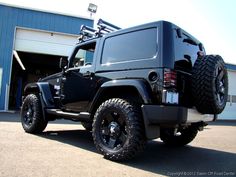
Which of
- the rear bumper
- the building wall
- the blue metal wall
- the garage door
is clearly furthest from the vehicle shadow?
the building wall

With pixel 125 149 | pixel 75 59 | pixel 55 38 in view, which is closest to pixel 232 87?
pixel 55 38

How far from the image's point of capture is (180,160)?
5051 mm

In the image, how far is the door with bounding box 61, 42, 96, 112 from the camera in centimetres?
561

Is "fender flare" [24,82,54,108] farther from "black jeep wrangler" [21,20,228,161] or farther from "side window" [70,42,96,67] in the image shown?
"black jeep wrangler" [21,20,228,161]

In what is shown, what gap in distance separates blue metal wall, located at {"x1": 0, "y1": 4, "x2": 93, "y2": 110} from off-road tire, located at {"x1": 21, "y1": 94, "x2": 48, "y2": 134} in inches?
352

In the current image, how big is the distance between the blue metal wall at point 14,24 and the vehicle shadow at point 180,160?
422 inches

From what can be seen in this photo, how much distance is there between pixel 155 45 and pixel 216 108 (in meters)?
1.36

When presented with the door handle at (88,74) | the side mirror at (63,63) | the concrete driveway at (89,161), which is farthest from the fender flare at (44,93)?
the door handle at (88,74)

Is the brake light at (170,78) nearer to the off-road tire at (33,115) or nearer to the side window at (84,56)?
the side window at (84,56)

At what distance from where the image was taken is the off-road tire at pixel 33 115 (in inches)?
266

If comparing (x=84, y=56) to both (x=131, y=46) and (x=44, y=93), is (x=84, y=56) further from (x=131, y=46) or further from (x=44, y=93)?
(x=131, y=46)

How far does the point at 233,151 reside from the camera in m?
6.32

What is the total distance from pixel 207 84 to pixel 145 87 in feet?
3.02

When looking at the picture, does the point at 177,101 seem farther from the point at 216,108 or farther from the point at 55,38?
the point at 55,38
